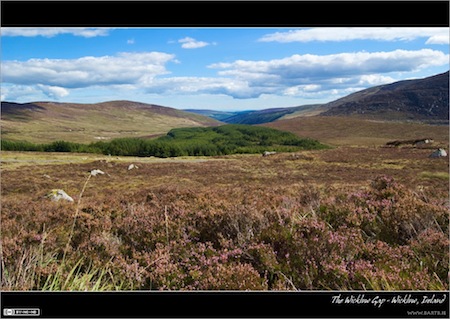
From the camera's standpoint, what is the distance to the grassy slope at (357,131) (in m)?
131

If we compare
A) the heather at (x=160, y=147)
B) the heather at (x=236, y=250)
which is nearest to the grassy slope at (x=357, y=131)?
the heather at (x=160, y=147)

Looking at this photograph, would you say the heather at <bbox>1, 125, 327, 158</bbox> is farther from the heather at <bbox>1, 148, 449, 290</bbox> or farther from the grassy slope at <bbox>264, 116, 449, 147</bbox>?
the heather at <bbox>1, 148, 449, 290</bbox>

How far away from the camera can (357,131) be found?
157250 millimetres

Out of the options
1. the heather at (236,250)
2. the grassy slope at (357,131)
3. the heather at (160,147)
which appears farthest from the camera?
the grassy slope at (357,131)

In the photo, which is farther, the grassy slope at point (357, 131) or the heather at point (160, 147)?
the grassy slope at point (357, 131)

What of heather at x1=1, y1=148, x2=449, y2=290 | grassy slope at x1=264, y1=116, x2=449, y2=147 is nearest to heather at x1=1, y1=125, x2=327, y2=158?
grassy slope at x1=264, y1=116, x2=449, y2=147

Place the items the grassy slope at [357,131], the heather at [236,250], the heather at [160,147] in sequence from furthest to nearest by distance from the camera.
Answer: the grassy slope at [357,131] → the heather at [160,147] → the heather at [236,250]

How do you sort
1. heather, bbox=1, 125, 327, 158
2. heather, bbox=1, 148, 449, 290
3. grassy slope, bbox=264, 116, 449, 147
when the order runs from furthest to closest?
grassy slope, bbox=264, 116, 449, 147
heather, bbox=1, 125, 327, 158
heather, bbox=1, 148, 449, 290

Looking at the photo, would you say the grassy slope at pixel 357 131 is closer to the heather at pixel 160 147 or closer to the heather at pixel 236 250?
the heather at pixel 160 147

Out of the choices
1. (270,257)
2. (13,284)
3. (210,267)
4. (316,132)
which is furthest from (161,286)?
(316,132)

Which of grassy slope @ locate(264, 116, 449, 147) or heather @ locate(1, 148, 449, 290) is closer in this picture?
heather @ locate(1, 148, 449, 290)

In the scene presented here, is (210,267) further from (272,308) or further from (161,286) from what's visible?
(272,308)

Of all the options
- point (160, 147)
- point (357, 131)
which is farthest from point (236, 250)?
point (357, 131)

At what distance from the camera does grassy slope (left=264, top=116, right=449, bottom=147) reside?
130750 mm
